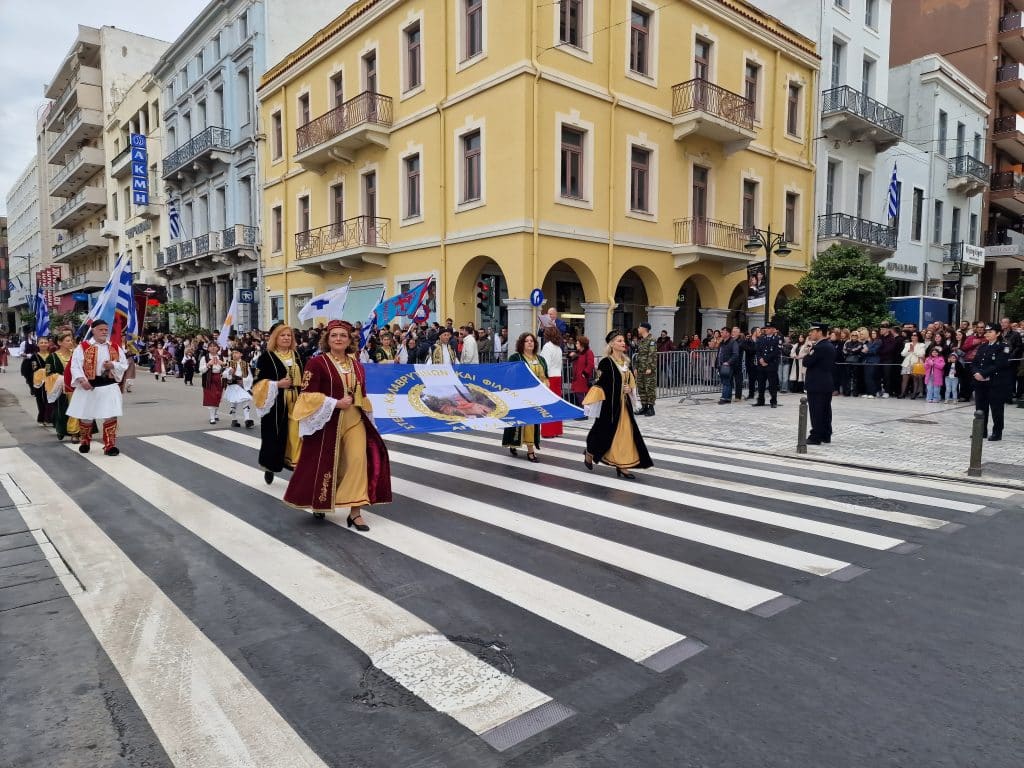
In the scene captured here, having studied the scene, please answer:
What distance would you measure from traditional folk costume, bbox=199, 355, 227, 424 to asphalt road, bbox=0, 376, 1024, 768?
240 inches

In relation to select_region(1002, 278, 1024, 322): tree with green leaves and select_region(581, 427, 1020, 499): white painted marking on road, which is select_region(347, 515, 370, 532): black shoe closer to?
select_region(581, 427, 1020, 499): white painted marking on road

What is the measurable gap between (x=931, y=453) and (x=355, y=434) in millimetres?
8550

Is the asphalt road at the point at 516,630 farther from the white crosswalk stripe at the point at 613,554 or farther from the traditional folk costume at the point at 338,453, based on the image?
the traditional folk costume at the point at 338,453

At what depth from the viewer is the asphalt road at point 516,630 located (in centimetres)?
305

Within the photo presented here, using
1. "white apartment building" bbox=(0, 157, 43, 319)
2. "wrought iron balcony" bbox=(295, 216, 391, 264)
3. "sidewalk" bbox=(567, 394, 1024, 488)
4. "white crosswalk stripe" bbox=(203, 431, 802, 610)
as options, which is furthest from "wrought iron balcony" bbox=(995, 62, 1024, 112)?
"white apartment building" bbox=(0, 157, 43, 319)

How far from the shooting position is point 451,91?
67.2ft

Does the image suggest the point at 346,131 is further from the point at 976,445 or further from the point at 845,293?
the point at 976,445

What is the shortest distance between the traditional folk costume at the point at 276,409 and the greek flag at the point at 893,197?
27.6m

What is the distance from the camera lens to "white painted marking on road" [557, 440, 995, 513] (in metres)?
7.34

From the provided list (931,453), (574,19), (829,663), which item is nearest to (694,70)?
(574,19)

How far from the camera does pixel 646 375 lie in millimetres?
15039

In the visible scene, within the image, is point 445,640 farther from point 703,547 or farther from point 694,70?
point 694,70

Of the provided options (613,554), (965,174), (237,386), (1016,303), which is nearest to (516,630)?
(613,554)

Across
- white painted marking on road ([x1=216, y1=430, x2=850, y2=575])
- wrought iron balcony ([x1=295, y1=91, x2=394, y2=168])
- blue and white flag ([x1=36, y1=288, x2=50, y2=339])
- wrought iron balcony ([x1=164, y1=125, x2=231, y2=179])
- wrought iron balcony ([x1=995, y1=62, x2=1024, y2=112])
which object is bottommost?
white painted marking on road ([x1=216, y1=430, x2=850, y2=575])
